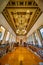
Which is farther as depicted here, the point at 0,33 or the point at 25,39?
the point at 25,39

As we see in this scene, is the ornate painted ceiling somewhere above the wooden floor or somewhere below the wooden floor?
above

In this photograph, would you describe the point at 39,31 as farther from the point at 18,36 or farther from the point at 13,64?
the point at 18,36

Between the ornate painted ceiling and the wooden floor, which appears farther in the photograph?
the ornate painted ceiling

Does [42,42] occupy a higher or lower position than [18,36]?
lower

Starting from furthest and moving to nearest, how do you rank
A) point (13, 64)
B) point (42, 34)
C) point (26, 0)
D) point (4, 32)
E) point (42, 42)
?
point (4, 32) < point (42, 34) < point (42, 42) < point (26, 0) < point (13, 64)

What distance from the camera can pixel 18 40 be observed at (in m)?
32.8

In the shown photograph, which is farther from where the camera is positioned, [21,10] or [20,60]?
[21,10]

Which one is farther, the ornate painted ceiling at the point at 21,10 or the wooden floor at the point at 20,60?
the ornate painted ceiling at the point at 21,10

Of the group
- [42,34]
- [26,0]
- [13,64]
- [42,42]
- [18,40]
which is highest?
[18,40]

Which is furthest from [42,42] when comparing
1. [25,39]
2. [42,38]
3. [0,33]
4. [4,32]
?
[25,39]

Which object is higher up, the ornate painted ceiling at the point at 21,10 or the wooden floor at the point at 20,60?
the ornate painted ceiling at the point at 21,10

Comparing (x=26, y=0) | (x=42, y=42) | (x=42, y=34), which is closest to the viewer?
(x=26, y=0)

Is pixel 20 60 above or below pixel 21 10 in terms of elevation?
below

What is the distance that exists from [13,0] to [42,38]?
6.29 meters
